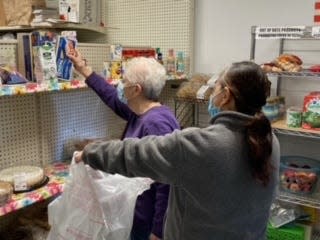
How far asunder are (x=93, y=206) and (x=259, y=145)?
0.81 meters

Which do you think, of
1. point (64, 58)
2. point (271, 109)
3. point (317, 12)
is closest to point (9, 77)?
point (64, 58)

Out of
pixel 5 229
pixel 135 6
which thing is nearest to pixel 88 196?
pixel 5 229

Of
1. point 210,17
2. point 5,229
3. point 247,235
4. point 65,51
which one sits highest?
point 210,17

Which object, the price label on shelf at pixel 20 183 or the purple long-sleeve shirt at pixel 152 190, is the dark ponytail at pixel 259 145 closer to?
the purple long-sleeve shirt at pixel 152 190

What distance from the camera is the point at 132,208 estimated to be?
161 cm

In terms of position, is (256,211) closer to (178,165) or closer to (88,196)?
(178,165)

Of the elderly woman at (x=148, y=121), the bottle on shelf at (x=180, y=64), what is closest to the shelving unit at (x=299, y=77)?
the bottle on shelf at (x=180, y=64)

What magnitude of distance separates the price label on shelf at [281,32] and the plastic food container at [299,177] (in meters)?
0.81

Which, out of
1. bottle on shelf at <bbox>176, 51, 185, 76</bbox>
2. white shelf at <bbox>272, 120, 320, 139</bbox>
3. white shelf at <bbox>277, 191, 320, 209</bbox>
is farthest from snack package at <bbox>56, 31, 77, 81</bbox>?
white shelf at <bbox>277, 191, 320, 209</bbox>

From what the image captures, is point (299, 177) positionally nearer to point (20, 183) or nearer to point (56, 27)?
point (20, 183)

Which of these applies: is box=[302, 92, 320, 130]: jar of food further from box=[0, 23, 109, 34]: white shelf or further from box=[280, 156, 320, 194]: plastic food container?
box=[0, 23, 109, 34]: white shelf

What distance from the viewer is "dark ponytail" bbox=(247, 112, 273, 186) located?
3.45ft

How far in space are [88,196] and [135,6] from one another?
6.12ft

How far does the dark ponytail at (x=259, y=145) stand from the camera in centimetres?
105
